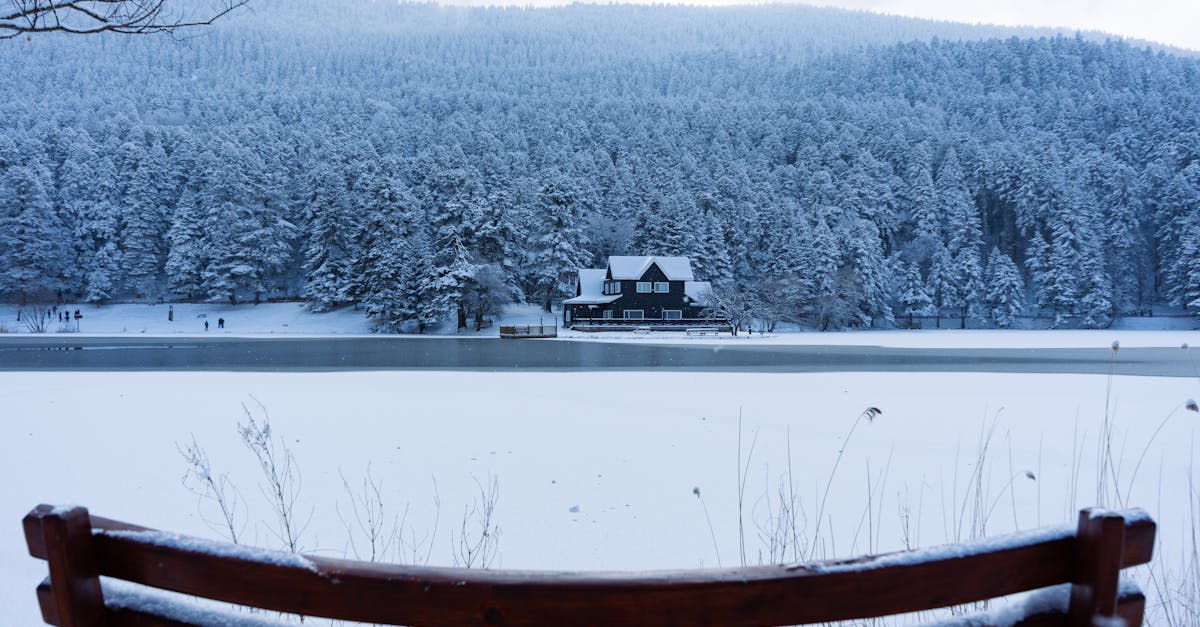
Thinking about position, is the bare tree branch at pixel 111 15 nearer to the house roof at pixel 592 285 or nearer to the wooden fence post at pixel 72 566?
the wooden fence post at pixel 72 566

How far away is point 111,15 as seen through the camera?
4184mm

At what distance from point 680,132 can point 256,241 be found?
60927 mm

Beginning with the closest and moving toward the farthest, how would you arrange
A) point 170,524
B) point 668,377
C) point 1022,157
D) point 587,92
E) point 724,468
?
point 170,524
point 724,468
point 668,377
point 1022,157
point 587,92

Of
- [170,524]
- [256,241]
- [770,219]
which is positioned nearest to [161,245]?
[256,241]

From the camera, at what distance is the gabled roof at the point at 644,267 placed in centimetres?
5456

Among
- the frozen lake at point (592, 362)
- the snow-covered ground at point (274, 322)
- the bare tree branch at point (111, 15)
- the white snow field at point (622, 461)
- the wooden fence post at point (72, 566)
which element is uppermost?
the bare tree branch at point (111, 15)

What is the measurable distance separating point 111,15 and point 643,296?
51107 mm

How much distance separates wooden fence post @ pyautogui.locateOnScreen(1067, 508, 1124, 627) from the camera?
121 centimetres

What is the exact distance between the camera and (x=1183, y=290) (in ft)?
192

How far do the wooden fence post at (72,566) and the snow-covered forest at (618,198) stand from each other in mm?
45704

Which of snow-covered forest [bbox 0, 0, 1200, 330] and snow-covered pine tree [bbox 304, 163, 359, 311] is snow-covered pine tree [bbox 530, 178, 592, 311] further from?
snow-covered pine tree [bbox 304, 163, 359, 311]

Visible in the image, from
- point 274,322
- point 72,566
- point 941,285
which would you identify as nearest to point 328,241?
point 274,322

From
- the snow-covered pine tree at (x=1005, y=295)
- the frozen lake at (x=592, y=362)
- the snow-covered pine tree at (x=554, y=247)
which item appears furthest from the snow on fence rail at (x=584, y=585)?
the snow-covered pine tree at (x=1005, y=295)

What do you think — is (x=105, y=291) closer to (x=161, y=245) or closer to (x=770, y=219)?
(x=161, y=245)
